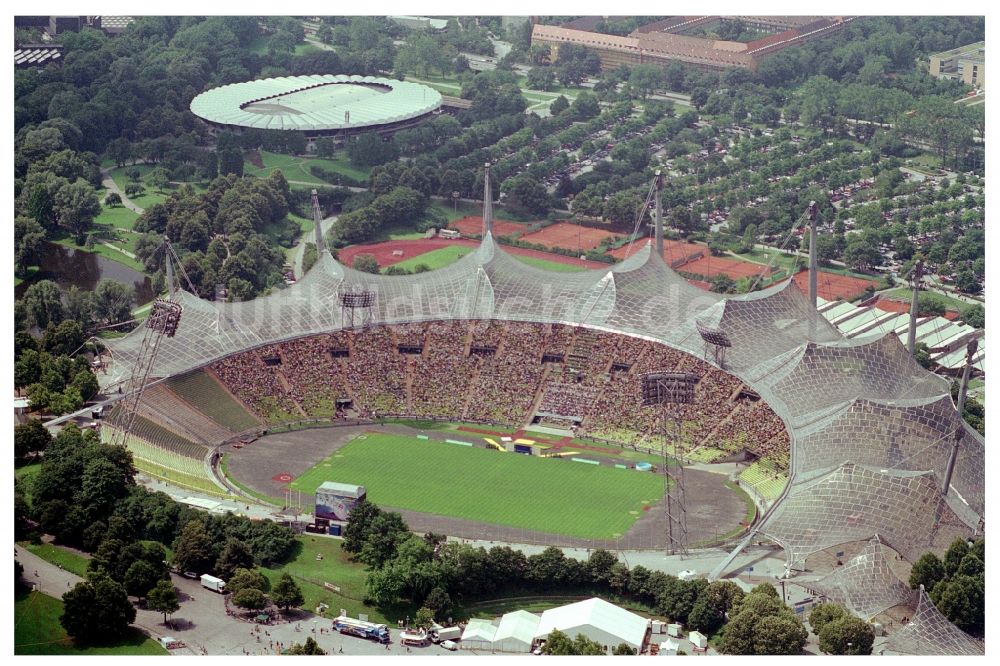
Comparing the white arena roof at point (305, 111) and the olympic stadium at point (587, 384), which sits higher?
the white arena roof at point (305, 111)

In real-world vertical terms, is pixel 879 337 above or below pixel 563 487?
above

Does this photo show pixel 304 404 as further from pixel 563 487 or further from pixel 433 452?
pixel 563 487

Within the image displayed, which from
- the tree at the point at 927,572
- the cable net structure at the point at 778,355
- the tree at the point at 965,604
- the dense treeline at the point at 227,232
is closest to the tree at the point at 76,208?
the dense treeline at the point at 227,232

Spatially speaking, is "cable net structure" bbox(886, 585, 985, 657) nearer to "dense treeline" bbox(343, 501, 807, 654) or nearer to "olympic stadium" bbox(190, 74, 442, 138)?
"dense treeline" bbox(343, 501, 807, 654)

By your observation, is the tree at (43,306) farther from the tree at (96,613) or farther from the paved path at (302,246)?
the tree at (96,613)

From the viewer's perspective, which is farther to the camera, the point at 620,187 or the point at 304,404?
the point at 620,187

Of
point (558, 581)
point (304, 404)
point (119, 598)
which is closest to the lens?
point (119, 598)

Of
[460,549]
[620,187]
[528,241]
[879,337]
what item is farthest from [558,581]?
[620,187]
